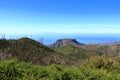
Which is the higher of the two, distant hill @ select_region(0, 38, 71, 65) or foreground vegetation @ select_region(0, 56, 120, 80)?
foreground vegetation @ select_region(0, 56, 120, 80)

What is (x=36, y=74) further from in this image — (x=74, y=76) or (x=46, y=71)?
(x=74, y=76)

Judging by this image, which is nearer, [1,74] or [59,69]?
[1,74]

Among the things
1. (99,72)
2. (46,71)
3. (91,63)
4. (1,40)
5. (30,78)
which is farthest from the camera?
(1,40)

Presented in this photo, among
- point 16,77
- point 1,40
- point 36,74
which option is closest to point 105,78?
point 36,74

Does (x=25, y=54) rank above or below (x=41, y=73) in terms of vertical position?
below

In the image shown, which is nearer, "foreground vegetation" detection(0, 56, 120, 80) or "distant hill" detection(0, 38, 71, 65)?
"foreground vegetation" detection(0, 56, 120, 80)

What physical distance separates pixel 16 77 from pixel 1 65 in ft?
2.80

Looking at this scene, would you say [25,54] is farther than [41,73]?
Yes

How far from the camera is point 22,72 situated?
10766mm

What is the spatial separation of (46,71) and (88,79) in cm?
171

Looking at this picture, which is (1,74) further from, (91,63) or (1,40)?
(1,40)

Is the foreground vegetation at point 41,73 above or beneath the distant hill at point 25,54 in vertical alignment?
above

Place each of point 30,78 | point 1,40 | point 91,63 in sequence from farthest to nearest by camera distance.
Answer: point 1,40, point 91,63, point 30,78

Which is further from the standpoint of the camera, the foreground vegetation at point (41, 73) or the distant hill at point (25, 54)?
the distant hill at point (25, 54)
